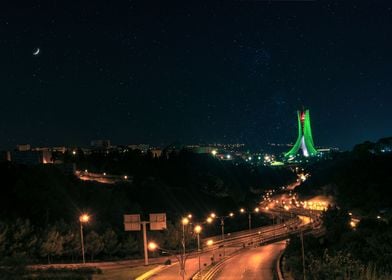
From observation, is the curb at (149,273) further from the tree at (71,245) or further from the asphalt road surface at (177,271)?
the tree at (71,245)

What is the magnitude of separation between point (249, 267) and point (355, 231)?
627cm

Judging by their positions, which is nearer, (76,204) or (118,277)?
(118,277)

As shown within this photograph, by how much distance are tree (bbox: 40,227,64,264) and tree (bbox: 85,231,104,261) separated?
182 cm

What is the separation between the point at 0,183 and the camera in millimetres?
40812

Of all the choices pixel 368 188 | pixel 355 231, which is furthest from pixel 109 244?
pixel 368 188

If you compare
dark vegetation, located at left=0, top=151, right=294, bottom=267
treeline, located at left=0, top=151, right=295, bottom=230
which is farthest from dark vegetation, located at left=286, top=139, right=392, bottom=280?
treeline, located at left=0, top=151, right=295, bottom=230

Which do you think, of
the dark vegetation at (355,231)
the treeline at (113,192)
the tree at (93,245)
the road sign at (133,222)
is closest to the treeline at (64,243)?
the tree at (93,245)

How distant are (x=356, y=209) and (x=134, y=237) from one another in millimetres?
21109

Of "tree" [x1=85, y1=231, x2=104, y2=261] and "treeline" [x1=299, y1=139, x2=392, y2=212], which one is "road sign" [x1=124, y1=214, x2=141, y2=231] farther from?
"treeline" [x1=299, y1=139, x2=392, y2=212]

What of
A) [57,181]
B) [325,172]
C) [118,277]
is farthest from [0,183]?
[325,172]

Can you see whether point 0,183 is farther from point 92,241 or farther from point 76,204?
point 92,241

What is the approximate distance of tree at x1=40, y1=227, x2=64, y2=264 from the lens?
25578mm

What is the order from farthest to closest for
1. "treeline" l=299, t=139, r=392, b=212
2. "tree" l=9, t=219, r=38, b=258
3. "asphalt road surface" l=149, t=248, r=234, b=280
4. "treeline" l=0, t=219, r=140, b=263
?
"treeline" l=299, t=139, r=392, b=212, "treeline" l=0, t=219, r=140, b=263, "tree" l=9, t=219, r=38, b=258, "asphalt road surface" l=149, t=248, r=234, b=280

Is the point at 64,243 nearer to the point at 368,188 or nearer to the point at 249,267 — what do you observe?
the point at 249,267
